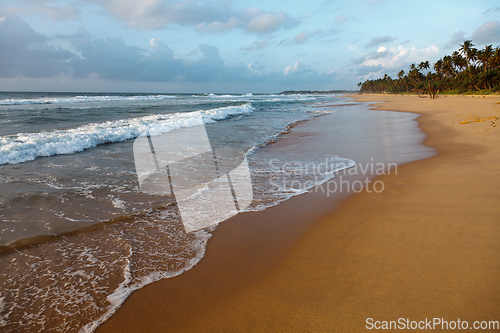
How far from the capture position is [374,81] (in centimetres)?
12719

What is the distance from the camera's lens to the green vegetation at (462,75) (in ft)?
146

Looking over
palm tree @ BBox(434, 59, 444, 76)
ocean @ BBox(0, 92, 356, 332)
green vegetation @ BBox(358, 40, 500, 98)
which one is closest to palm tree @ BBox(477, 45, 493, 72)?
green vegetation @ BBox(358, 40, 500, 98)

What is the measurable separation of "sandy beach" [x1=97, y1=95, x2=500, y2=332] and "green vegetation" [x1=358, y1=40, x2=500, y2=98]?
4523cm

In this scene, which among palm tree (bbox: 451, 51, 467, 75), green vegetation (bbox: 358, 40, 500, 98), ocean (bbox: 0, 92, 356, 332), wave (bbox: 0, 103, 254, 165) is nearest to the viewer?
ocean (bbox: 0, 92, 356, 332)

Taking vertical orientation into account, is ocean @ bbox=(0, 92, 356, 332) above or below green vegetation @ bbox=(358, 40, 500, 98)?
below

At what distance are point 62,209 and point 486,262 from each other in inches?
219

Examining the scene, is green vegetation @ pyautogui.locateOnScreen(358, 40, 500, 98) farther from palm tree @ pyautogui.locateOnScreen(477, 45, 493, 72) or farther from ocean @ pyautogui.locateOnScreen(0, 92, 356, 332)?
ocean @ pyautogui.locateOnScreen(0, 92, 356, 332)

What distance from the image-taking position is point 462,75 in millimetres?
57906

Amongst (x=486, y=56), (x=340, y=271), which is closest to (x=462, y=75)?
(x=486, y=56)

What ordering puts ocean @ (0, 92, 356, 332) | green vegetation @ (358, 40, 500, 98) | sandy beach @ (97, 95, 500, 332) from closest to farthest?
sandy beach @ (97, 95, 500, 332) < ocean @ (0, 92, 356, 332) < green vegetation @ (358, 40, 500, 98)

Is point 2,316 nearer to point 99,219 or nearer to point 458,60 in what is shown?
point 99,219

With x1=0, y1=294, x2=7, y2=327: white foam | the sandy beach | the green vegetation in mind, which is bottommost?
x1=0, y1=294, x2=7, y2=327: white foam

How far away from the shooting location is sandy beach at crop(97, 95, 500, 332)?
206 cm

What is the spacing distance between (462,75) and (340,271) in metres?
75.3
